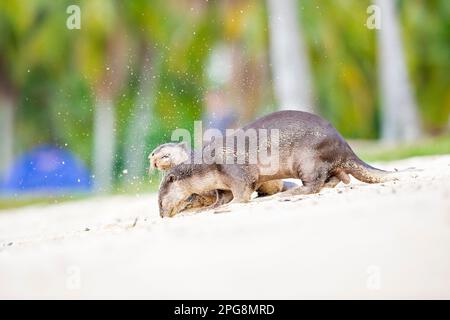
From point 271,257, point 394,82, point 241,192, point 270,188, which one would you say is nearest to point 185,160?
point 241,192

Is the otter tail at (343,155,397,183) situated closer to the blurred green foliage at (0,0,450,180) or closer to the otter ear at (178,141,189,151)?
the otter ear at (178,141,189,151)

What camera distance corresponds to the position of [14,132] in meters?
19.8

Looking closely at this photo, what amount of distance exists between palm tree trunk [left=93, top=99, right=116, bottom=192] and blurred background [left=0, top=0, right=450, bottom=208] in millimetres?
29

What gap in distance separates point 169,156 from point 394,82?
33.5ft

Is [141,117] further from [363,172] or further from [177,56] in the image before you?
[363,172]

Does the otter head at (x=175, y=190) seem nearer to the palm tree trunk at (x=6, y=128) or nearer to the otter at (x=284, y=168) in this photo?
the otter at (x=284, y=168)

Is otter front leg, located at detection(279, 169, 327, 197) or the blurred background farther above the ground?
the blurred background

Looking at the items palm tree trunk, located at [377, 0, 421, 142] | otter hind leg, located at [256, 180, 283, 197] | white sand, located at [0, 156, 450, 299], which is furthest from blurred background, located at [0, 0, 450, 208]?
white sand, located at [0, 156, 450, 299]

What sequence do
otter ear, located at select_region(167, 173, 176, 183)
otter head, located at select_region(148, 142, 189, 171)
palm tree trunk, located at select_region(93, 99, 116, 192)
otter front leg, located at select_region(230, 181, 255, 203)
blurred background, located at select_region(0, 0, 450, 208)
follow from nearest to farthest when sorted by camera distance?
otter front leg, located at select_region(230, 181, 255, 203) < otter ear, located at select_region(167, 173, 176, 183) < otter head, located at select_region(148, 142, 189, 171) < blurred background, located at select_region(0, 0, 450, 208) < palm tree trunk, located at select_region(93, 99, 116, 192)

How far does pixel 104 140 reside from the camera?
1717 cm

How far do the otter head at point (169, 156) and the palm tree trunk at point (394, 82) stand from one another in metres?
9.52

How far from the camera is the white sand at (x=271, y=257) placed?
4047mm

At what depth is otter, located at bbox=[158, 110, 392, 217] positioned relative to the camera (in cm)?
511

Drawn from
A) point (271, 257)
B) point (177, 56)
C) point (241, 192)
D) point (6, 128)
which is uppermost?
Result: point (177, 56)
